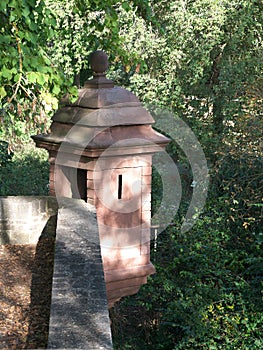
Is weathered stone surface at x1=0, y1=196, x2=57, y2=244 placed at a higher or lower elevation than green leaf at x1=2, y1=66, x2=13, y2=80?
lower

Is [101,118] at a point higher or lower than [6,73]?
lower

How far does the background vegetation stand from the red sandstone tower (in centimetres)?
29

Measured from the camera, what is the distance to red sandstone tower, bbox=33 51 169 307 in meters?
5.73

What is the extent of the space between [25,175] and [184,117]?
12.7 feet

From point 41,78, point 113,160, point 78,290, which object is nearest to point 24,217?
point 113,160

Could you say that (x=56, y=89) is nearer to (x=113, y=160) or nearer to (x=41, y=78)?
(x=41, y=78)

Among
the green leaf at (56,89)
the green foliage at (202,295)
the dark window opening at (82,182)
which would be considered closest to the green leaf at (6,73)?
the green leaf at (56,89)

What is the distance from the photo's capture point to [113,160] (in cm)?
584

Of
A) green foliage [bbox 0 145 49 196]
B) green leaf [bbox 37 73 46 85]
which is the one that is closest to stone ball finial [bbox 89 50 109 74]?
green leaf [bbox 37 73 46 85]

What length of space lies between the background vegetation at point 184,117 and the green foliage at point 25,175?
33 millimetres

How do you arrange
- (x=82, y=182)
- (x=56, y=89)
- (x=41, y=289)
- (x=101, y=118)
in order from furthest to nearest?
(x=82, y=182), (x=101, y=118), (x=56, y=89), (x=41, y=289)

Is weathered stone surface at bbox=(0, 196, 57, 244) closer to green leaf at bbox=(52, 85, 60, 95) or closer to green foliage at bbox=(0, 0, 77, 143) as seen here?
green foliage at bbox=(0, 0, 77, 143)

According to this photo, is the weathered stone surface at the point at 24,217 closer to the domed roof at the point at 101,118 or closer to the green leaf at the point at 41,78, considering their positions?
the domed roof at the point at 101,118

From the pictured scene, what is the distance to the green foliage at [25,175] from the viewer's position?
1281 centimetres
